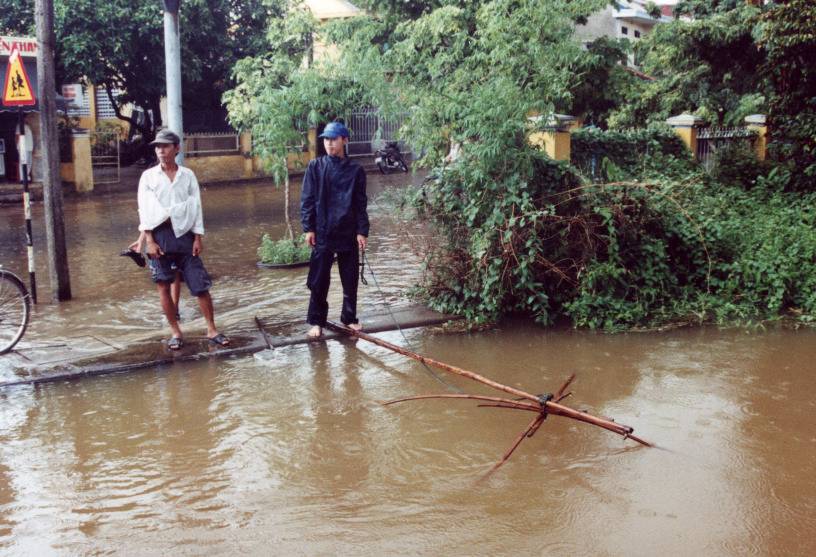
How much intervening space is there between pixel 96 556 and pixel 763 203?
31.1ft

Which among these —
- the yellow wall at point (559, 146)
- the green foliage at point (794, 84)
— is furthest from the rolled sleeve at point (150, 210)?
the green foliage at point (794, 84)

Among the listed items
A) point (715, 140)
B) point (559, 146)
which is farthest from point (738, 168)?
point (559, 146)

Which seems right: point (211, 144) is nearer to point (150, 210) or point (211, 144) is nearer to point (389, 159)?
point (389, 159)

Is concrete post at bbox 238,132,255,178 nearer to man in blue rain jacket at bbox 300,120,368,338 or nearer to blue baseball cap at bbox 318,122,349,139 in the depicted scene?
man in blue rain jacket at bbox 300,120,368,338

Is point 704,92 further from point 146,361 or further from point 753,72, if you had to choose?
point 146,361

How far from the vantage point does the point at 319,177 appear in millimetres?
6914

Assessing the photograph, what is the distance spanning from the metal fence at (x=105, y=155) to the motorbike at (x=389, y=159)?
7.31 meters

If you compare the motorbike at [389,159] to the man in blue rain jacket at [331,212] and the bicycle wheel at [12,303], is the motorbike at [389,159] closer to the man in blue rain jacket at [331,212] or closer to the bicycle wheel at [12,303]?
the man in blue rain jacket at [331,212]

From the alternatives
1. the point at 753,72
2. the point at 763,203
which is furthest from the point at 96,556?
the point at 753,72

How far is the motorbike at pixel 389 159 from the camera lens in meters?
25.4

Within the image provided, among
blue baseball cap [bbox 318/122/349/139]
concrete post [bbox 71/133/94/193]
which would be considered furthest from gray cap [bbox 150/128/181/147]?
concrete post [bbox 71/133/94/193]

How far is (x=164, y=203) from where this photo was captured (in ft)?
21.7

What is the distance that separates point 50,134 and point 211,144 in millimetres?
15631

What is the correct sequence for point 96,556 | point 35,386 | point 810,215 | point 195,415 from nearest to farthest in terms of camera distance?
point 96,556 < point 195,415 < point 35,386 < point 810,215
